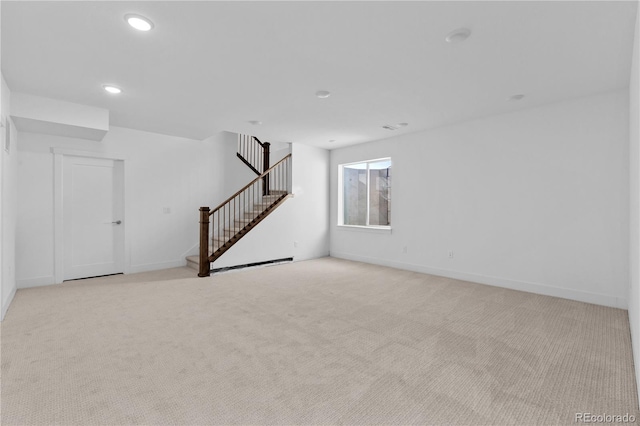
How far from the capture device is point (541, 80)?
3457 millimetres

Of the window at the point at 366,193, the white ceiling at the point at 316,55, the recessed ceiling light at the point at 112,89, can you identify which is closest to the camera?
the white ceiling at the point at 316,55

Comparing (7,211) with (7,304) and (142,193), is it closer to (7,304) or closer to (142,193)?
(7,304)

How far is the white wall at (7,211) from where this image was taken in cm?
341

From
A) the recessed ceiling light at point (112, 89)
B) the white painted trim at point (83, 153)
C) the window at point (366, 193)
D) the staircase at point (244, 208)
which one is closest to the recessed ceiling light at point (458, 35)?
the recessed ceiling light at point (112, 89)

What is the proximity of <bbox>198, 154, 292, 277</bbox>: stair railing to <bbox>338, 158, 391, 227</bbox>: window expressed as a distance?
4.79ft

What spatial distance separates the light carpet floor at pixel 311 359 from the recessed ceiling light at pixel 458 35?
8.71ft

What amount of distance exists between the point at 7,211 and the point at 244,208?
4.01 metres

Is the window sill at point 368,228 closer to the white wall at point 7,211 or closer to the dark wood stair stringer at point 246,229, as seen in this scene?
the dark wood stair stringer at point 246,229

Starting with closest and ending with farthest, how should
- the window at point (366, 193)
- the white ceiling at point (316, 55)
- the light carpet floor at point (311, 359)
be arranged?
the light carpet floor at point (311, 359) → the white ceiling at point (316, 55) → the window at point (366, 193)

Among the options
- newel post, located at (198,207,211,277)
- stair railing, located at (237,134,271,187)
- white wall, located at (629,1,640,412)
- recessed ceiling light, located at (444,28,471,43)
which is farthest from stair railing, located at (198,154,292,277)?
white wall, located at (629,1,640,412)

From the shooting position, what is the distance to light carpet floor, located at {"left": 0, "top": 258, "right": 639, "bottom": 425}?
72.6 inches

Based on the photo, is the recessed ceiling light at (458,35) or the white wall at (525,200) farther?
the white wall at (525,200)

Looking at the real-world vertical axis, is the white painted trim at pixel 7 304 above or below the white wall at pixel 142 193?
below

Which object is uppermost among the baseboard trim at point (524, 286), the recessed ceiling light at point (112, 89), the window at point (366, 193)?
the recessed ceiling light at point (112, 89)
